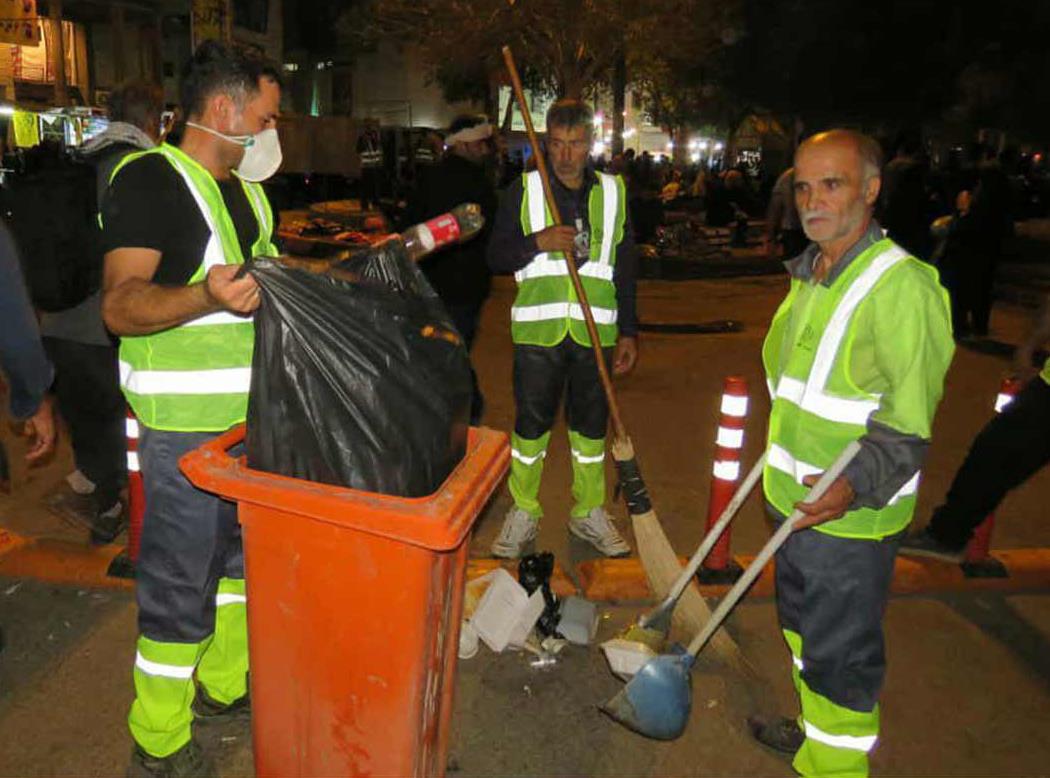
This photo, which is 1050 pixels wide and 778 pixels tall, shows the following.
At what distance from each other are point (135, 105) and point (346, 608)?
10.3 feet

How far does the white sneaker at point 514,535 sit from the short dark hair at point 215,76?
96.1 inches

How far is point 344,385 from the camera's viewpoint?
205 centimetres

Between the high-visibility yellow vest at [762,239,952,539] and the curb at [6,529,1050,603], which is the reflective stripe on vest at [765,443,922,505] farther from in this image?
the curb at [6,529,1050,603]

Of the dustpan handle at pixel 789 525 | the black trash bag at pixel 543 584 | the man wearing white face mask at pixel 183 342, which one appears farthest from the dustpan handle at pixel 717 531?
the man wearing white face mask at pixel 183 342

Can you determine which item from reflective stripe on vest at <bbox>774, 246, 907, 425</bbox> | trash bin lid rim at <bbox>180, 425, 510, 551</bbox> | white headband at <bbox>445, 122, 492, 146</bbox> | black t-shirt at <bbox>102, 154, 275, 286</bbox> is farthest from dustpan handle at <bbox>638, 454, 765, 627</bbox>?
white headband at <bbox>445, 122, 492, 146</bbox>

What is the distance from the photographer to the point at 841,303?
2340 mm

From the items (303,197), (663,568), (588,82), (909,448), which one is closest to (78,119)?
(303,197)

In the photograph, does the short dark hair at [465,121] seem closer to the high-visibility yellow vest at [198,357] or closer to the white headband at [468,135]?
the white headband at [468,135]

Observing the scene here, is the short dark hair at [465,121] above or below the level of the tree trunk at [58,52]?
below

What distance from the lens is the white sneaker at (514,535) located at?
14.2ft

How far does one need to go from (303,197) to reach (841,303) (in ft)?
75.4

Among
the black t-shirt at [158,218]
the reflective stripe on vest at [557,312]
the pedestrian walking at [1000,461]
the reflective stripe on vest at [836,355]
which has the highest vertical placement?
the black t-shirt at [158,218]

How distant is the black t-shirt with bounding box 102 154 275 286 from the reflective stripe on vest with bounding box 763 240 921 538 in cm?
170

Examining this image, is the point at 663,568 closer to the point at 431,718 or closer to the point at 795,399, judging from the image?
the point at 795,399
